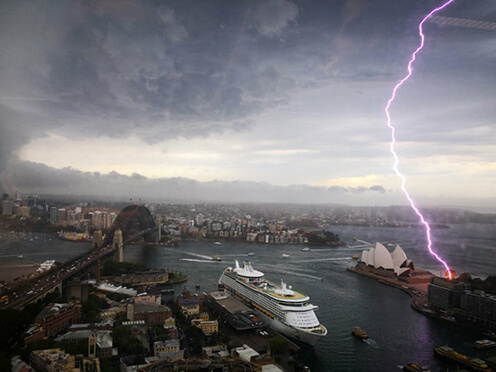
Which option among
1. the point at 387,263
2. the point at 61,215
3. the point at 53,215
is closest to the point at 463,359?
the point at 387,263

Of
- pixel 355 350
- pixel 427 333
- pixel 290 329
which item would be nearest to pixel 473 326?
pixel 427 333

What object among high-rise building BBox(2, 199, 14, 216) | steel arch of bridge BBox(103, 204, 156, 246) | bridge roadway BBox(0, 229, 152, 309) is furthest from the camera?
steel arch of bridge BBox(103, 204, 156, 246)

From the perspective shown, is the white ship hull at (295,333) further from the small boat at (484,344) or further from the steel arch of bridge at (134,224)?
the steel arch of bridge at (134,224)

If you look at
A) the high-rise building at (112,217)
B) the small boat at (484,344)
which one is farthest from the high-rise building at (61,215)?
the small boat at (484,344)

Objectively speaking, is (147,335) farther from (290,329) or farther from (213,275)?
(213,275)

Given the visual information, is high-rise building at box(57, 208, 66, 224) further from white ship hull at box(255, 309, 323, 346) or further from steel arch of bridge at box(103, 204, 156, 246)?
white ship hull at box(255, 309, 323, 346)

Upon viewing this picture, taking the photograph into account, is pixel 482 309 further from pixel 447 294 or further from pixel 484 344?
pixel 484 344

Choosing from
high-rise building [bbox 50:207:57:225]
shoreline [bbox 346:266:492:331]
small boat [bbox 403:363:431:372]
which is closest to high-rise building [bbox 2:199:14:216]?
high-rise building [bbox 50:207:57:225]
